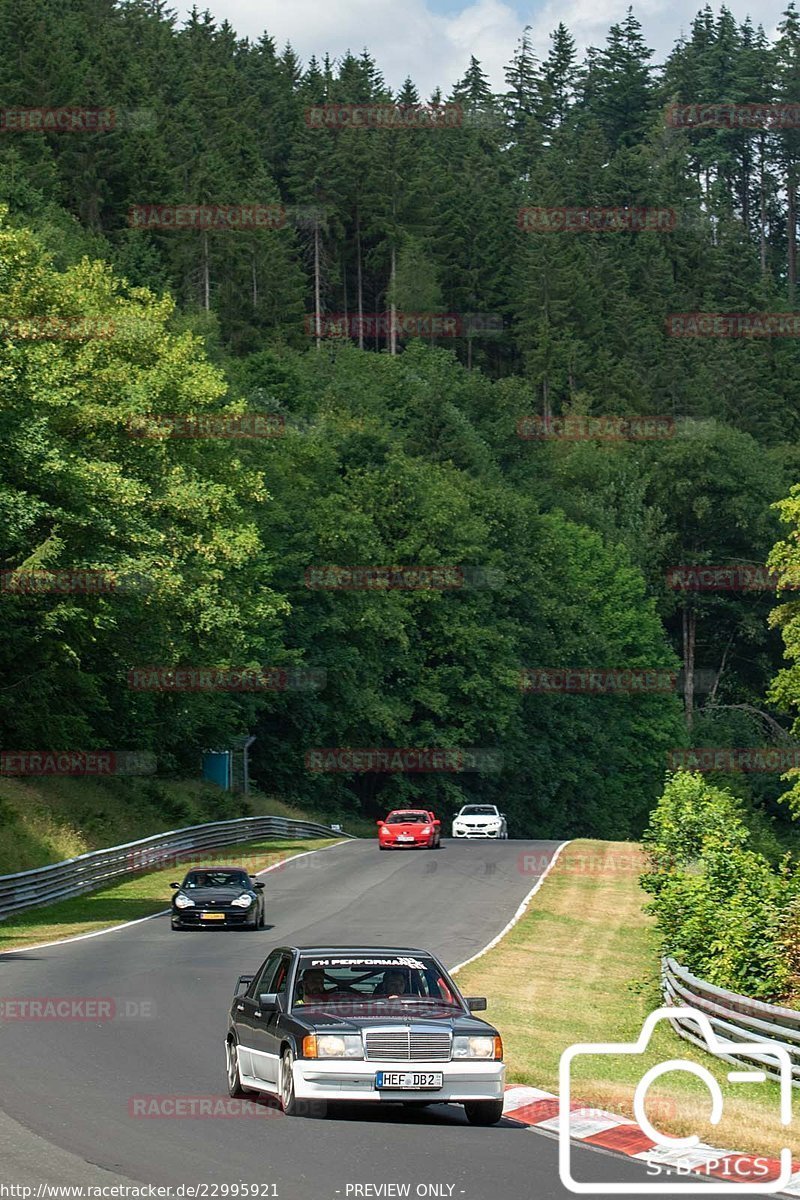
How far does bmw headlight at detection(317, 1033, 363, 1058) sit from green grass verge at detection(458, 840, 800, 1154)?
2641 millimetres

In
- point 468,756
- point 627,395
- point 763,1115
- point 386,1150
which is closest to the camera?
point 386,1150

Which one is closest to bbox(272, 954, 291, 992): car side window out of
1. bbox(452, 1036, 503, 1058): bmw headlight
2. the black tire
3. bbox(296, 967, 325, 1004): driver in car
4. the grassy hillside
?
bbox(296, 967, 325, 1004): driver in car

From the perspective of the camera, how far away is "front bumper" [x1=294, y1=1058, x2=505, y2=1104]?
43.7ft

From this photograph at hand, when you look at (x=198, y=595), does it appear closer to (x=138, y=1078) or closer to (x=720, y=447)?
(x=138, y=1078)

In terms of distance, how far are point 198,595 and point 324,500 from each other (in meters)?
25.0

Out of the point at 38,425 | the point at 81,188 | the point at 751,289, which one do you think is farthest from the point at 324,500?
the point at 751,289

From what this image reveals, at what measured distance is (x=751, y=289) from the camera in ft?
531

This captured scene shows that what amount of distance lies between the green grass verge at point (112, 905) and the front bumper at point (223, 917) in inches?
75.0

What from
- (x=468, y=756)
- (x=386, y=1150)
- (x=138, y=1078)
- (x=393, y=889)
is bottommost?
(x=468, y=756)

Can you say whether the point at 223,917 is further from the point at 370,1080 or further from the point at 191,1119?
the point at 370,1080

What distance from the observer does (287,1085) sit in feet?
44.9

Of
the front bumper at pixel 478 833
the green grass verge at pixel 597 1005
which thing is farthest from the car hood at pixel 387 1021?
the front bumper at pixel 478 833

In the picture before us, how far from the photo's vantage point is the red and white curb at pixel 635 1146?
1201 cm

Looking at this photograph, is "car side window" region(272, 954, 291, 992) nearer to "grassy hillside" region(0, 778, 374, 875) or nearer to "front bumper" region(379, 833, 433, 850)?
"grassy hillside" region(0, 778, 374, 875)
